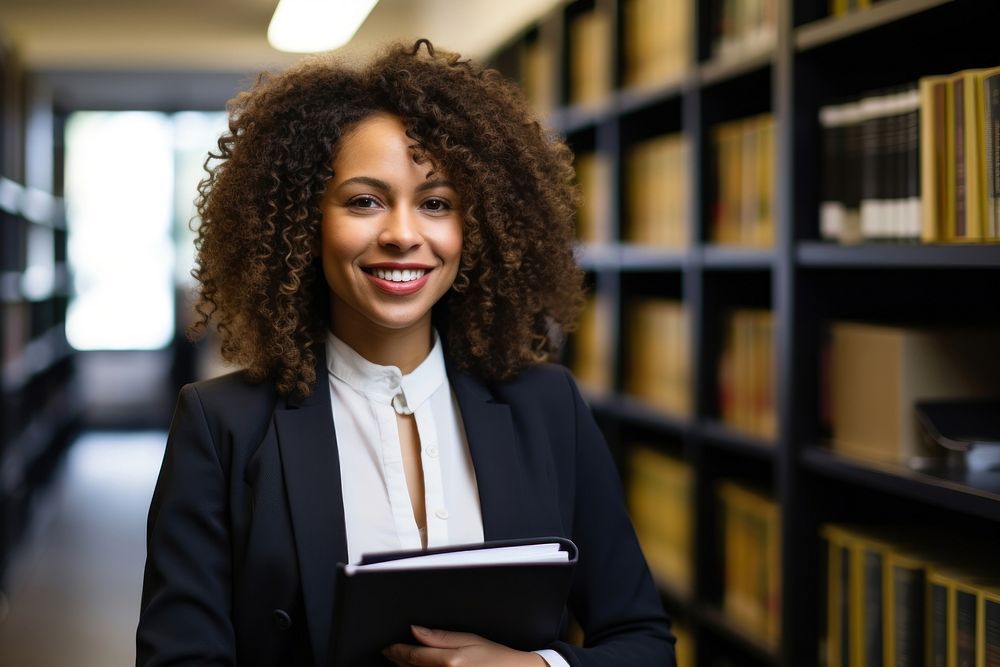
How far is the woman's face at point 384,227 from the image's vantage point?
4.39ft

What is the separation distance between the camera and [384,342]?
1.42 meters

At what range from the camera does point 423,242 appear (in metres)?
1.35

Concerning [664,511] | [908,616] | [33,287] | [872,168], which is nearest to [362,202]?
[872,168]

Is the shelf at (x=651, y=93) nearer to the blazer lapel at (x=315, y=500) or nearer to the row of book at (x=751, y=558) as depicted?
the row of book at (x=751, y=558)

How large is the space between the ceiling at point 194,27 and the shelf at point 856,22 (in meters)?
2.02

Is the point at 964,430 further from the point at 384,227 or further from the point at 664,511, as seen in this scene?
the point at 664,511

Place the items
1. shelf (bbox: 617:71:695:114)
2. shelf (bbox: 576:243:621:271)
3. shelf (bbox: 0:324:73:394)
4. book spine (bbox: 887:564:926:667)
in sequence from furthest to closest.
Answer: shelf (bbox: 0:324:73:394) → shelf (bbox: 576:243:621:271) → shelf (bbox: 617:71:695:114) → book spine (bbox: 887:564:926:667)

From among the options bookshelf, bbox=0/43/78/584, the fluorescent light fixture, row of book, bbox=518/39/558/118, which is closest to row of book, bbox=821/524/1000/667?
row of book, bbox=518/39/558/118

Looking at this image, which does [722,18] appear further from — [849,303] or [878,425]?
[878,425]

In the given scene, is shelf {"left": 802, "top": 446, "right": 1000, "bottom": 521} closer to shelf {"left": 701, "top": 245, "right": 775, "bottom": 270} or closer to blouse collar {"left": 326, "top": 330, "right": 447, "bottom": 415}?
shelf {"left": 701, "top": 245, "right": 775, "bottom": 270}

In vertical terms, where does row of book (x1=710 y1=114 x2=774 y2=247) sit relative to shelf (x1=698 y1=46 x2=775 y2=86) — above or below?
below

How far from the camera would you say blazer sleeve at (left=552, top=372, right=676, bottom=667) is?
4.74 ft

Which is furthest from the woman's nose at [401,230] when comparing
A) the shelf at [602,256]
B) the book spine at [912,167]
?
the shelf at [602,256]

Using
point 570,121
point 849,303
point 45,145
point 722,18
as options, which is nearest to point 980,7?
point 849,303
